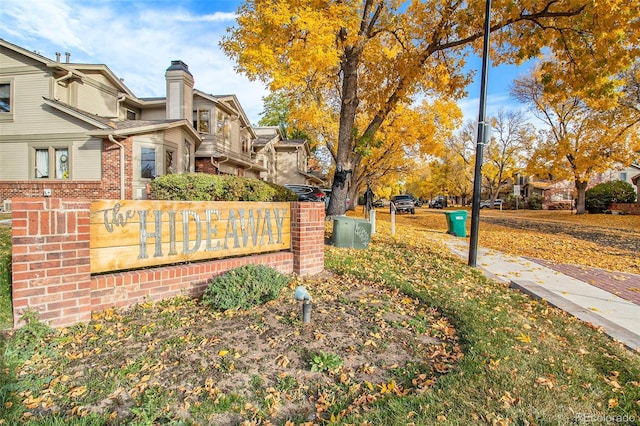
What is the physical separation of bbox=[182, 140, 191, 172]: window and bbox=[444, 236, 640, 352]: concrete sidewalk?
1510 cm

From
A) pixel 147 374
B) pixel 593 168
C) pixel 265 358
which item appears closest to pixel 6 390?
pixel 147 374

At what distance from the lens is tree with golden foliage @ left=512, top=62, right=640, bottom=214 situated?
19328mm

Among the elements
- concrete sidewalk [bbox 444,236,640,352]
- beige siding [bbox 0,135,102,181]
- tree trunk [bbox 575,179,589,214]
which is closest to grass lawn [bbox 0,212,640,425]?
concrete sidewalk [bbox 444,236,640,352]

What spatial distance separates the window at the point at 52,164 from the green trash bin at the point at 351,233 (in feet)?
46.9

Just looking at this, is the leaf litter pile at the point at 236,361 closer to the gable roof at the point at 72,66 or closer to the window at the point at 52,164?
the window at the point at 52,164

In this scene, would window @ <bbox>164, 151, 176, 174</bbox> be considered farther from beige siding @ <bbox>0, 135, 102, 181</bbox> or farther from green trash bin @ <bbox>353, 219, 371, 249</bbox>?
green trash bin @ <bbox>353, 219, 371, 249</bbox>

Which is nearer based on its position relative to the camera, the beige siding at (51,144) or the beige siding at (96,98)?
the beige siding at (51,144)

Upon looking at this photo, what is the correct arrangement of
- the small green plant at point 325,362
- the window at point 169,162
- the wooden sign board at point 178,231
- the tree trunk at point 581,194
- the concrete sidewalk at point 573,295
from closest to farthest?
the small green plant at point 325,362
the wooden sign board at point 178,231
the concrete sidewalk at point 573,295
the window at point 169,162
the tree trunk at point 581,194

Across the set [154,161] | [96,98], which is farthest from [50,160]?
[154,161]

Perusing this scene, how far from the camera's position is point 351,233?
7.71 metres

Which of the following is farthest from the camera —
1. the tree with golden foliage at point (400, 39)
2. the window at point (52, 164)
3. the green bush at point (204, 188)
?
the window at point (52, 164)

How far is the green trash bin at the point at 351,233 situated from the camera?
7695mm

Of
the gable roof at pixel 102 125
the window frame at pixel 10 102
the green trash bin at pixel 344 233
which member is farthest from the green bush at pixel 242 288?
the window frame at pixel 10 102

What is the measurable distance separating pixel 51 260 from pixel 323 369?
2780mm
